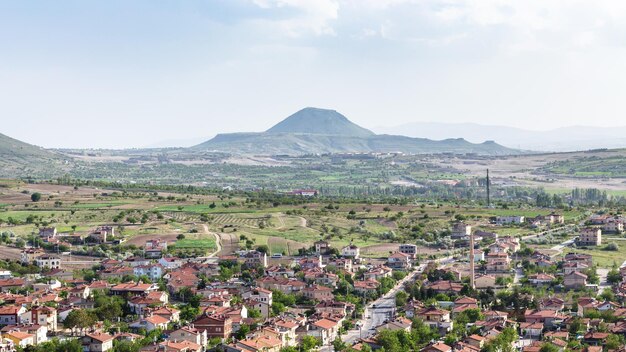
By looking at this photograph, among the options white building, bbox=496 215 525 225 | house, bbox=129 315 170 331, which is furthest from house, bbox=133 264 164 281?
white building, bbox=496 215 525 225

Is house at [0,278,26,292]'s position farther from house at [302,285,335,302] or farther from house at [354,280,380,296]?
house at [354,280,380,296]

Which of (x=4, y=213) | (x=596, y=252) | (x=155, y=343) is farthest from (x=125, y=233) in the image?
(x=155, y=343)

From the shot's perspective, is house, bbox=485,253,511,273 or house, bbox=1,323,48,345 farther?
house, bbox=485,253,511,273

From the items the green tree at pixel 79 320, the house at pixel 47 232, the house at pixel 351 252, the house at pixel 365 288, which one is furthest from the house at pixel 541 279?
the house at pixel 47 232

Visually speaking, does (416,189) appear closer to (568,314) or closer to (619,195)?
(619,195)

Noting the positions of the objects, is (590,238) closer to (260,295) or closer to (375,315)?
(375,315)

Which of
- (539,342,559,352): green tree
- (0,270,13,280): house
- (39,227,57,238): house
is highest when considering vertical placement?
(39,227,57,238): house
